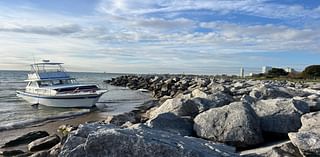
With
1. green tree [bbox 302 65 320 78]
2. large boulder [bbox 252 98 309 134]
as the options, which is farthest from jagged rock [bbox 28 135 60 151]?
green tree [bbox 302 65 320 78]

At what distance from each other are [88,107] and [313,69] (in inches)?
1782

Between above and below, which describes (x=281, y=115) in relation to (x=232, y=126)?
above

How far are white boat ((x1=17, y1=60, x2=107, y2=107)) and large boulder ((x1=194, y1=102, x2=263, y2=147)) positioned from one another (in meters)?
17.4

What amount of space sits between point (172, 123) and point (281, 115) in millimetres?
2409

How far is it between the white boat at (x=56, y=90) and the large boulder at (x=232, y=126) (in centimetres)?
1744

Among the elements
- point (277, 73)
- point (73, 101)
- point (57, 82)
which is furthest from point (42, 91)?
point (277, 73)

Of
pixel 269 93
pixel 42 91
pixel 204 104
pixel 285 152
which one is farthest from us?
pixel 42 91

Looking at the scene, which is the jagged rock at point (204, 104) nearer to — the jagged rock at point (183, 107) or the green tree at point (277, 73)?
the jagged rock at point (183, 107)

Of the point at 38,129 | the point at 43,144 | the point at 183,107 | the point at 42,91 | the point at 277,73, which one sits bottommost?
the point at 38,129

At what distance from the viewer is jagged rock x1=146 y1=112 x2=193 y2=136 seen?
814cm

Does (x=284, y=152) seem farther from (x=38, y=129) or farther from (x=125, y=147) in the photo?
(x=38, y=129)

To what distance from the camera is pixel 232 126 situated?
779 cm

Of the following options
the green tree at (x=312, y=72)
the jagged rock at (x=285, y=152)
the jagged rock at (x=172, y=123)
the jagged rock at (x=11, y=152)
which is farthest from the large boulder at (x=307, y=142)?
the green tree at (x=312, y=72)

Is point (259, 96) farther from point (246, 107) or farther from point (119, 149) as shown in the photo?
point (119, 149)
